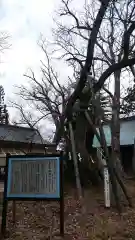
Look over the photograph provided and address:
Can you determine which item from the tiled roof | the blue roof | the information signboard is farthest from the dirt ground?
the tiled roof

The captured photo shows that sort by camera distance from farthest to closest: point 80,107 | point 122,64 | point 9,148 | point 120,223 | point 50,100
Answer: point 50,100 < point 9,148 < point 80,107 < point 122,64 < point 120,223

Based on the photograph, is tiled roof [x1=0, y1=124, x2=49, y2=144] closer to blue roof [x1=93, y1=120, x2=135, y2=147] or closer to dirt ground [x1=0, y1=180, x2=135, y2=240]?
blue roof [x1=93, y1=120, x2=135, y2=147]

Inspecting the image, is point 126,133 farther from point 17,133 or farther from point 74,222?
point 74,222

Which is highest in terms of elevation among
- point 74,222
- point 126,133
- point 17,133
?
point 17,133

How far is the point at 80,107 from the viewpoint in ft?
36.9

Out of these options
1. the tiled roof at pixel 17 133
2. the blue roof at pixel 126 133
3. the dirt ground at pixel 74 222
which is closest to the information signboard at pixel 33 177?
the dirt ground at pixel 74 222

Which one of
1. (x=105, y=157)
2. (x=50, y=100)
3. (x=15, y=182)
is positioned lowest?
(x=15, y=182)

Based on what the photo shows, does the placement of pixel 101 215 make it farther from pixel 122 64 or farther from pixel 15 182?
pixel 122 64

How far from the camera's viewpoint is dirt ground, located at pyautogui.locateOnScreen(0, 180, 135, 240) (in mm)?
5812

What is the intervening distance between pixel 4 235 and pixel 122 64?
6.22m

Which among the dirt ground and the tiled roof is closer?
the dirt ground

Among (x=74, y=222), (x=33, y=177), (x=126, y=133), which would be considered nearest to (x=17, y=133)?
(x=126, y=133)

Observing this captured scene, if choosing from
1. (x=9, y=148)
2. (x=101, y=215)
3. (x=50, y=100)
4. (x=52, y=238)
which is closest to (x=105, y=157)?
(x=101, y=215)

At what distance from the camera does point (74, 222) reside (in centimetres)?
694
